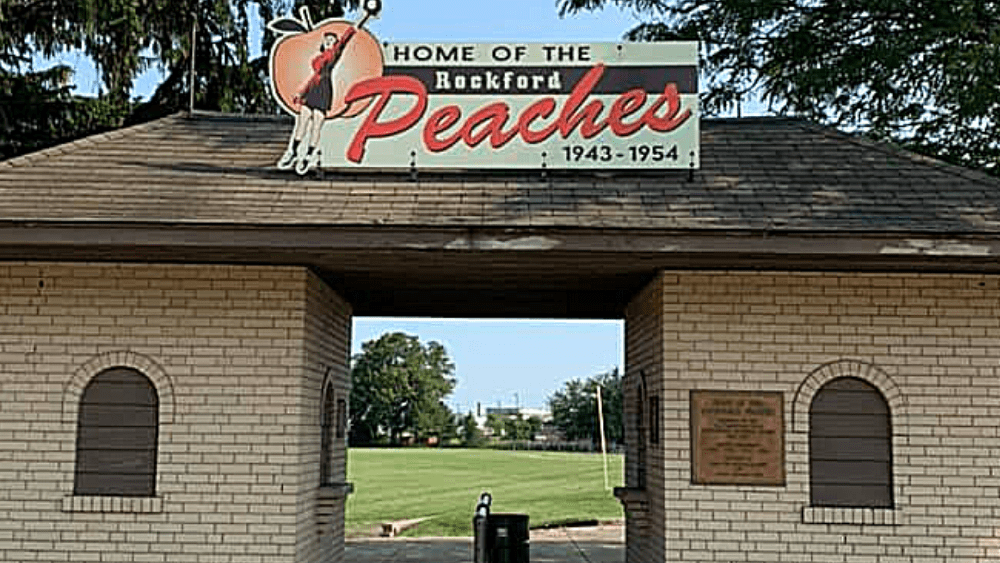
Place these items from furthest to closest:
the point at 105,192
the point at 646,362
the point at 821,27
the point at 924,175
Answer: the point at 821,27 < the point at 646,362 < the point at 924,175 < the point at 105,192

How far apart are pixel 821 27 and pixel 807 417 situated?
29.8 feet

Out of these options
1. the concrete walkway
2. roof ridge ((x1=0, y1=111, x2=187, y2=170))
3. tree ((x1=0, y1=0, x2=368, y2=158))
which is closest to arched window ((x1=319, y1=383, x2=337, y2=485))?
roof ridge ((x1=0, y1=111, x2=187, y2=170))

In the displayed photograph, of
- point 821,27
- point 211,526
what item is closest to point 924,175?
point 211,526

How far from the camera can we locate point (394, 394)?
105 m

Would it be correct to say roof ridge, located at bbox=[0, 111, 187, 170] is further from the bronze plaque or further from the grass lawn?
the grass lawn

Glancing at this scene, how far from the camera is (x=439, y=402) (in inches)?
4429

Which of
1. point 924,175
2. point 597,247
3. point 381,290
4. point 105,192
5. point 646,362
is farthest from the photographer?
point 381,290

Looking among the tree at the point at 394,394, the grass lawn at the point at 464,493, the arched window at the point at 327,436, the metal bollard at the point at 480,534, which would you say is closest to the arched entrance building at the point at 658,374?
the arched window at the point at 327,436

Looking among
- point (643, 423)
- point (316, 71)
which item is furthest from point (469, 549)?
point (316, 71)

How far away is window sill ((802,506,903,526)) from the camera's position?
850 centimetres

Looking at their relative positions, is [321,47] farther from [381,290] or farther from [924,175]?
[924,175]

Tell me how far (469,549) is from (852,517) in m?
7.30

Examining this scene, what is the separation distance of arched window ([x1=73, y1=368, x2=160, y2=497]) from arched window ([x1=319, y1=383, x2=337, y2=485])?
1.65 metres

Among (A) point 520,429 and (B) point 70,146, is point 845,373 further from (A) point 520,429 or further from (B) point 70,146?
(A) point 520,429
